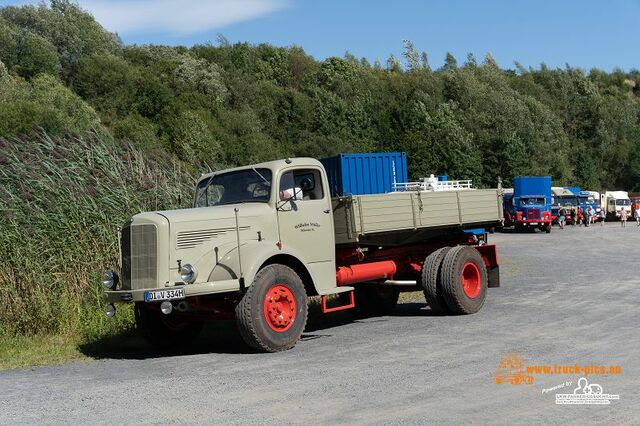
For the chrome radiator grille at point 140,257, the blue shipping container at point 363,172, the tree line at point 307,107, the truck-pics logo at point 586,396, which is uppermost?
the tree line at point 307,107

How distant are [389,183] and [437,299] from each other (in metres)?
12.0

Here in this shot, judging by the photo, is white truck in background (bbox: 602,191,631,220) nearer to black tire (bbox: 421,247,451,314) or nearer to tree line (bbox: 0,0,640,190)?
tree line (bbox: 0,0,640,190)

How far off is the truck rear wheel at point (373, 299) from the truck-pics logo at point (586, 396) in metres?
6.87

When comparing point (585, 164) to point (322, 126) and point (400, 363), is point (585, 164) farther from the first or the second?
point (400, 363)

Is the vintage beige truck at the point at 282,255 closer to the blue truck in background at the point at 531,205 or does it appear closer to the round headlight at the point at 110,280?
the round headlight at the point at 110,280

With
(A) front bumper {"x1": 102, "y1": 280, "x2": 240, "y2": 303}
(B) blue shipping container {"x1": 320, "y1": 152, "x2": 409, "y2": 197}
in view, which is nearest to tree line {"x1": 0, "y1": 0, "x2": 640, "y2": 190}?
(B) blue shipping container {"x1": 320, "y1": 152, "x2": 409, "y2": 197}

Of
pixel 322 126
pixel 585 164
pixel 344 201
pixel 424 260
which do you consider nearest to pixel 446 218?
pixel 424 260

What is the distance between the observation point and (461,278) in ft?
Answer: 43.3

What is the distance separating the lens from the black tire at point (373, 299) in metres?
14.2

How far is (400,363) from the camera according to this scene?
904 cm

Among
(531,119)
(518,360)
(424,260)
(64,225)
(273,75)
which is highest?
(273,75)

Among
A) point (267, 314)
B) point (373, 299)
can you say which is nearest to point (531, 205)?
point (373, 299)

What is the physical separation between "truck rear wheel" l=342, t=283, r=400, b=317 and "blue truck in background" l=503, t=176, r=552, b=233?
119ft

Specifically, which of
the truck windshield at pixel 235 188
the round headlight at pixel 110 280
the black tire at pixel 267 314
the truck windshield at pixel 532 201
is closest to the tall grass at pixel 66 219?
the round headlight at pixel 110 280
